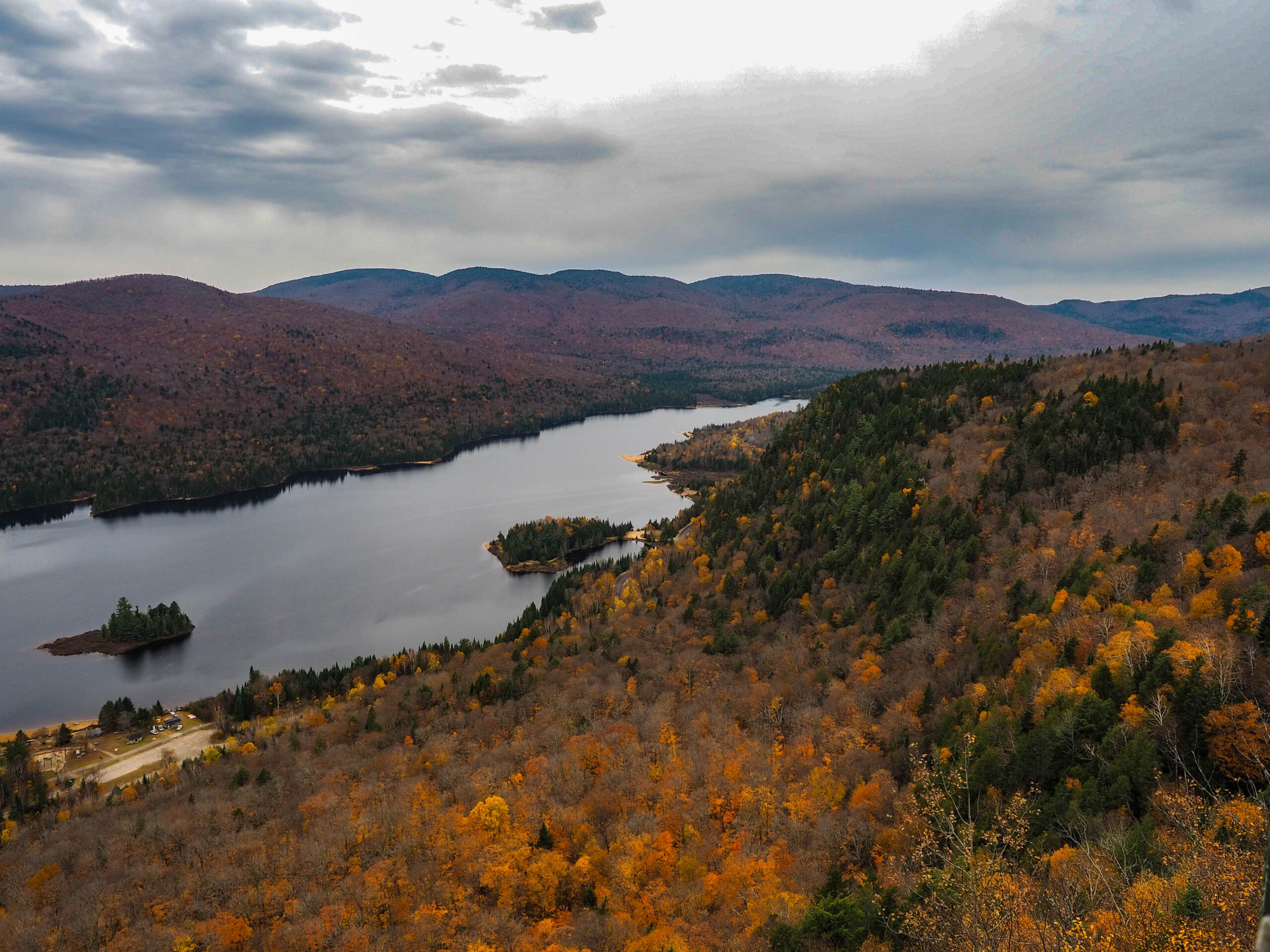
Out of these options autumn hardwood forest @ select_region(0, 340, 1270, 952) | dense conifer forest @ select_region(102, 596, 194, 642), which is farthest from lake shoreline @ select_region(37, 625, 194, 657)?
autumn hardwood forest @ select_region(0, 340, 1270, 952)

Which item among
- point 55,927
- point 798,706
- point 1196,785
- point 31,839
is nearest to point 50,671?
point 31,839

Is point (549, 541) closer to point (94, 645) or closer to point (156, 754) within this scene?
point (94, 645)

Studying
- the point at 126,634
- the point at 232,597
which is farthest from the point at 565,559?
the point at 126,634

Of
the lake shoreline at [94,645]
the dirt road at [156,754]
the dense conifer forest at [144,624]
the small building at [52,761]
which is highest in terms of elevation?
the dense conifer forest at [144,624]

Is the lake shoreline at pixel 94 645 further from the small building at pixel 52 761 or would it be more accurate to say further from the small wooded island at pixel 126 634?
the small building at pixel 52 761

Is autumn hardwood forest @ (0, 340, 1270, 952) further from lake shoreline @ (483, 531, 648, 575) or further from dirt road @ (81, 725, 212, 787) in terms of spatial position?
lake shoreline @ (483, 531, 648, 575)

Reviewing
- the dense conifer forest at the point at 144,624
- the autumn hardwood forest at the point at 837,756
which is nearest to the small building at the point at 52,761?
the autumn hardwood forest at the point at 837,756

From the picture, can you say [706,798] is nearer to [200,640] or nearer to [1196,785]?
[1196,785]
